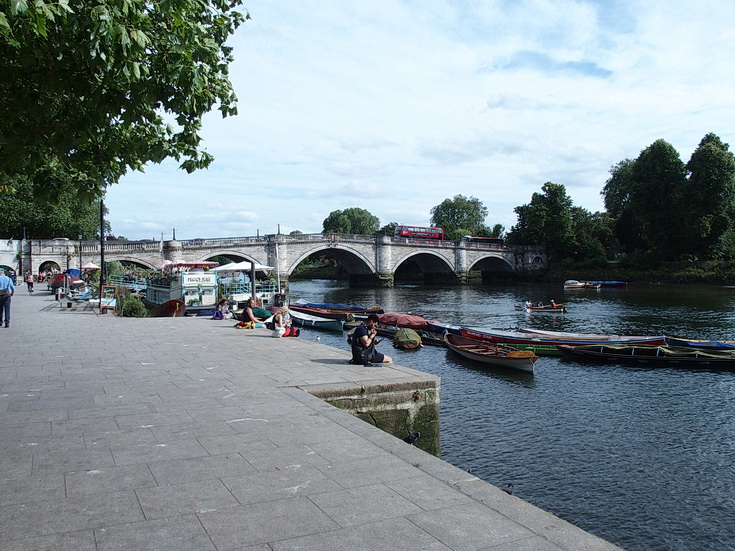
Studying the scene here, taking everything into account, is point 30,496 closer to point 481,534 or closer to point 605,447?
point 481,534

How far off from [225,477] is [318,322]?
25.4 m

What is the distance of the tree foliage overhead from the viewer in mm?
5340

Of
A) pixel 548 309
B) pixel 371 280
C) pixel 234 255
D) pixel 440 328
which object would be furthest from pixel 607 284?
pixel 440 328

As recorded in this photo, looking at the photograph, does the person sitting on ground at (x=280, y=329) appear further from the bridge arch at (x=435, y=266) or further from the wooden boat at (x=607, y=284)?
the bridge arch at (x=435, y=266)

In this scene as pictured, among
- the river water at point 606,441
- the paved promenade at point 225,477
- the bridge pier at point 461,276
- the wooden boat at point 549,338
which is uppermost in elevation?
the bridge pier at point 461,276

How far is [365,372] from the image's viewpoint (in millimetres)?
9172

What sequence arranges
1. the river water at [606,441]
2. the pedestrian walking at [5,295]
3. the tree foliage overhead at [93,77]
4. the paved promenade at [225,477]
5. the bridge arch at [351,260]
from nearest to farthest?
the paved promenade at [225,477]
the tree foliage overhead at [93,77]
the river water at [606,441]
the pedestrian walking at [5,295]
the bridge arch at [351,260]

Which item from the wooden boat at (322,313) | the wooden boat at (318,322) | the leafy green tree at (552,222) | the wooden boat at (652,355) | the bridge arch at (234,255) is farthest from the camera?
the leafy green tree at (552,222)

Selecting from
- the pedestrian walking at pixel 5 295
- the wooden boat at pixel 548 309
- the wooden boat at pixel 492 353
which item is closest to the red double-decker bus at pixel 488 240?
the wooden boat at pixel 548 309

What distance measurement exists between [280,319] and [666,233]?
59.4 meters

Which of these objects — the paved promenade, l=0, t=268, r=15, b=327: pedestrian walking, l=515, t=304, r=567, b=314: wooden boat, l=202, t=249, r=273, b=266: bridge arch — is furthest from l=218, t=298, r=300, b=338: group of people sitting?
l=202, t=249, r=273, b=266: bridge arch

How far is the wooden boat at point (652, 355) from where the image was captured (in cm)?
1906

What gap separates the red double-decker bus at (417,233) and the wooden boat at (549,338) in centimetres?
4833

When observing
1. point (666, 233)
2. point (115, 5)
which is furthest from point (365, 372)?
point (666, 233)
